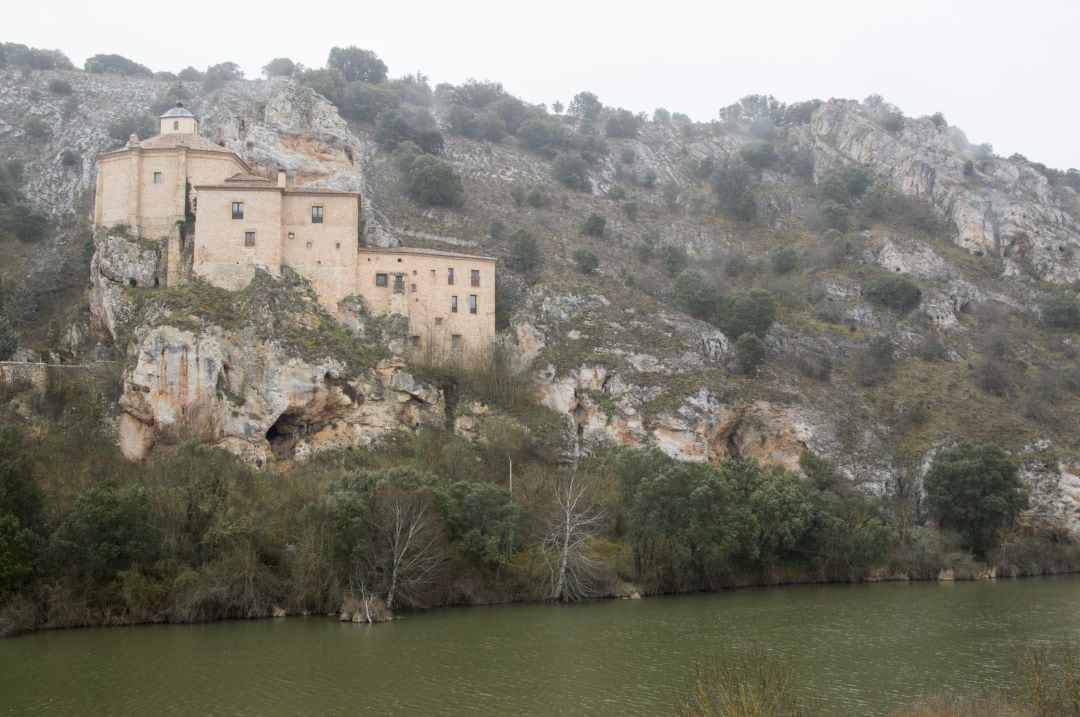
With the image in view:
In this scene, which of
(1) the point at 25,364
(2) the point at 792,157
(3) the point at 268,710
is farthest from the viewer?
(2) the point at 792,157

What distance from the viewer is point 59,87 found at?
103 meters

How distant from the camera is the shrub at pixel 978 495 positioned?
2383 inches

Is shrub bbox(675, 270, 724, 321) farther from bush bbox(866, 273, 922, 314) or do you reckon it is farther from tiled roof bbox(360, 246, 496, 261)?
tiled roof bbox(360, 246, 496, 261)

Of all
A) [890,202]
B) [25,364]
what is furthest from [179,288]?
[890,202]

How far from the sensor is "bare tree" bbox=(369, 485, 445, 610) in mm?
44406

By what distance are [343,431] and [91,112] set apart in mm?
60019

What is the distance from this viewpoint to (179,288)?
196 feet

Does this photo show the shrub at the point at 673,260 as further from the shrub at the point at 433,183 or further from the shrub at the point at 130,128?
the shrub at the point at 130,128

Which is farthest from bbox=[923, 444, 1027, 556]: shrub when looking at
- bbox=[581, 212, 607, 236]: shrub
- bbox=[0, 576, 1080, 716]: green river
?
bbox=[581, 212, 607, 236]: shrub

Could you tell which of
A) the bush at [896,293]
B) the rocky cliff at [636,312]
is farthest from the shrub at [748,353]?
the bush at [896,293]

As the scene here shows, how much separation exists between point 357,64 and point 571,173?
3626cm

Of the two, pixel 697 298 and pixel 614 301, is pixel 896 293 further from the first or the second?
pixel 614 301

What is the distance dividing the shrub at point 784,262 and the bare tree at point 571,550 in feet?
148

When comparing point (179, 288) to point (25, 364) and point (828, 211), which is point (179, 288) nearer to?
point (25, 364)
